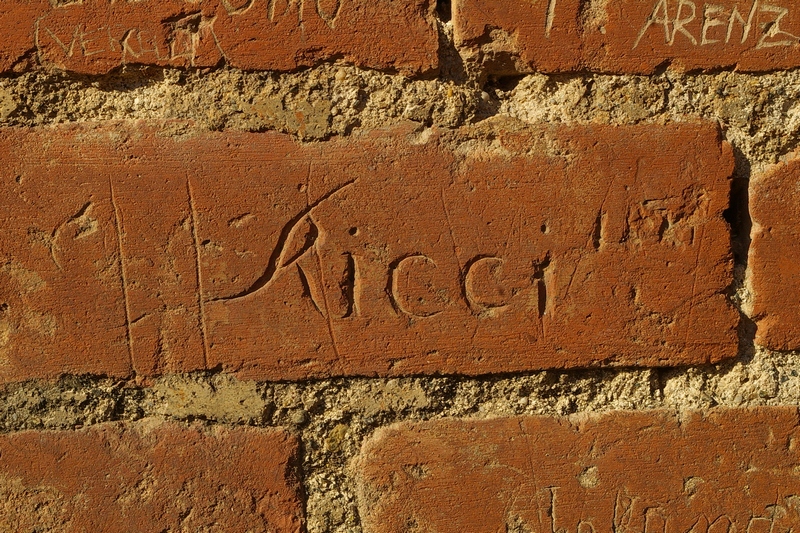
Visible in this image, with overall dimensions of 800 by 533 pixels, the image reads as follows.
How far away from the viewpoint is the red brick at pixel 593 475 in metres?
1.30

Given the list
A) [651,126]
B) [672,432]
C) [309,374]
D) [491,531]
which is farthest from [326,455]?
[651,126]

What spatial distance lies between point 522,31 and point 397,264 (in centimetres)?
42

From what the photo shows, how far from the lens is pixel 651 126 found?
1266 millimetres

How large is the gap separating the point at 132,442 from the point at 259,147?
523 mm

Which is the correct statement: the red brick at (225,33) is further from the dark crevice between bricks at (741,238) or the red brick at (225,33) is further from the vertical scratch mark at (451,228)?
the dark crevice between bricks at (741,238)

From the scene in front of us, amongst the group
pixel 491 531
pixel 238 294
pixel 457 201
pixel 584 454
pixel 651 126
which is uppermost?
pixel 651 126

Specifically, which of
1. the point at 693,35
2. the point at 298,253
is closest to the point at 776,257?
the point at 693,35

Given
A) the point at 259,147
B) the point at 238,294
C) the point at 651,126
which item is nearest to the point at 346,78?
the point at 259,147

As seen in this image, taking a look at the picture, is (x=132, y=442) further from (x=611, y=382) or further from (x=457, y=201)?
(x=611, y=382)

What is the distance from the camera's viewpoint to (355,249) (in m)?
1.25

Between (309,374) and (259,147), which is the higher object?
(259,147)

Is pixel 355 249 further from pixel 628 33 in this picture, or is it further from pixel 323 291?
pixel 628 33

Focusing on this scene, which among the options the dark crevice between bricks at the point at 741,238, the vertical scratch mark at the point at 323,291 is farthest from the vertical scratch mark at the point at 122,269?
the dark crevice between bricks at the point at 741,238

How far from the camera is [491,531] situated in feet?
4.31
